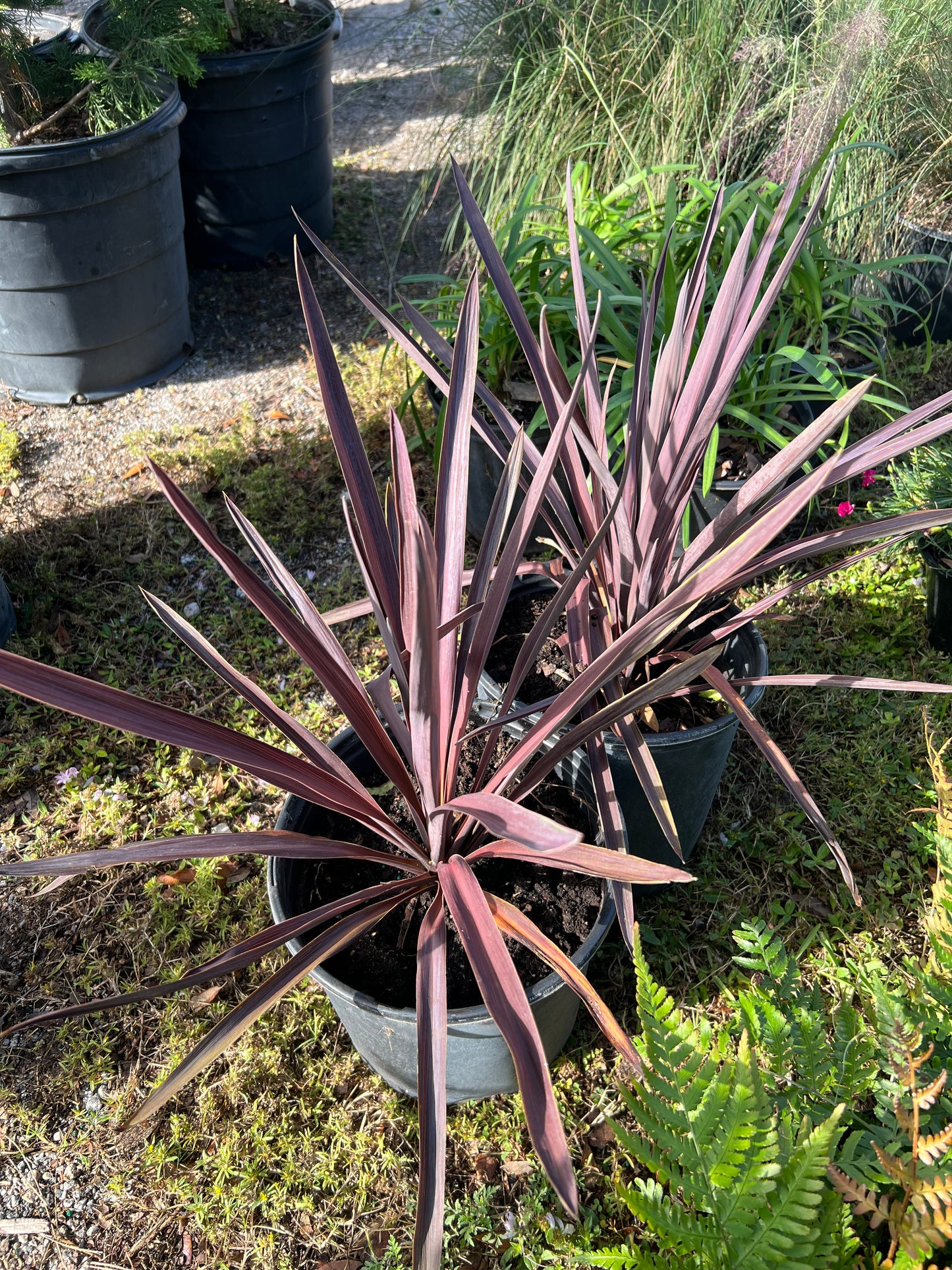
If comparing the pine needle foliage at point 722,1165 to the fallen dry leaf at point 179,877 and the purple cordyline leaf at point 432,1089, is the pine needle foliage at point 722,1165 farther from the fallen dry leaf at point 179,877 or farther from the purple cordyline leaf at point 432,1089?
the fallen dry leaf at point 179,877

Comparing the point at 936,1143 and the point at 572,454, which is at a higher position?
the point at 572,454

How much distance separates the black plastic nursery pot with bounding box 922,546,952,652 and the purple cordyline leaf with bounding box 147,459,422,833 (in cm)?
139

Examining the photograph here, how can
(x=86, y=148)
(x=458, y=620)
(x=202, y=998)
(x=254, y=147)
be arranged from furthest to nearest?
(x=254, y=147) < (x=86, y=148) < (x=202, y=998) < (x=458, y=620)

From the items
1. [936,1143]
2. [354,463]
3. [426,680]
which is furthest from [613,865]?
[354,463]

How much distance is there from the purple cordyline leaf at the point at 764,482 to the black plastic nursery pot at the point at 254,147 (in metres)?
2.32

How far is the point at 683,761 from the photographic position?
4.65 ft

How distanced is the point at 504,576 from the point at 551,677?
512 mm

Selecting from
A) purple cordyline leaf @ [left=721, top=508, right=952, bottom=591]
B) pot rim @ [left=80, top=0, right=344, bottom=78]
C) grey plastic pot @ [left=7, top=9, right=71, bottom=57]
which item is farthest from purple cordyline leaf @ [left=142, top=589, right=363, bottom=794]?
pot rim @ [left=80, top=0, right=344, bottom=78]

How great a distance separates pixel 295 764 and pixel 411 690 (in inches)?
10.4

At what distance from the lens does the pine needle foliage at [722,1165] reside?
866mm

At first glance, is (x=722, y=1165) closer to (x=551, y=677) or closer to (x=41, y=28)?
(x=551, y=677)

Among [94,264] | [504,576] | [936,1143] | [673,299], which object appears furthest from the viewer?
[94,264]

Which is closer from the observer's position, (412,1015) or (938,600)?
(412,1015)

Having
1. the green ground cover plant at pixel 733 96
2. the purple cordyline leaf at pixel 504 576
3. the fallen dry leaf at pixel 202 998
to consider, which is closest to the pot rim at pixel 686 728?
the purple cordyline leaf at pixel 504 576
